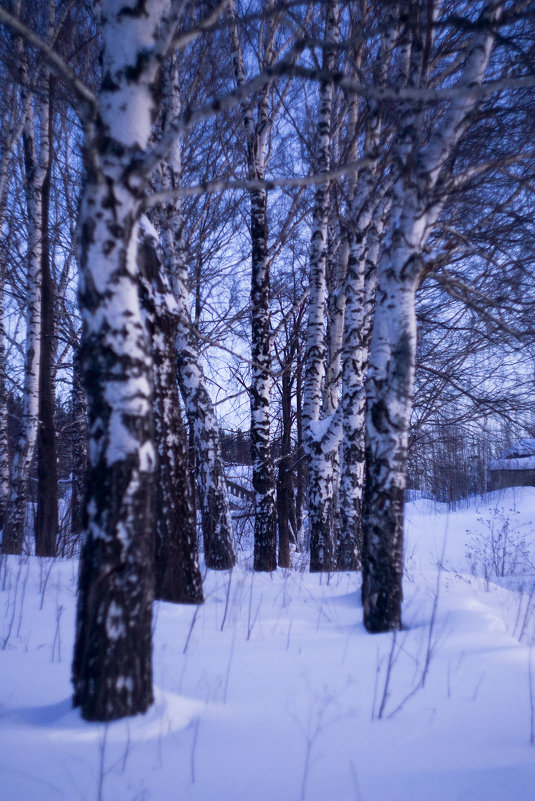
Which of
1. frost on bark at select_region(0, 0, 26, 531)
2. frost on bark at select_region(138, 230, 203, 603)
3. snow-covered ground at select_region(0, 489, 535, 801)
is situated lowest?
snow-covered ground at select_region(0, 489, 535, 801)

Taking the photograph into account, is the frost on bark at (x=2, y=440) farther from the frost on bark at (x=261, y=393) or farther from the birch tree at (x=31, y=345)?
the frost on bark at (x=261, y=393)

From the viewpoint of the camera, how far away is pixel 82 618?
2.02 meters

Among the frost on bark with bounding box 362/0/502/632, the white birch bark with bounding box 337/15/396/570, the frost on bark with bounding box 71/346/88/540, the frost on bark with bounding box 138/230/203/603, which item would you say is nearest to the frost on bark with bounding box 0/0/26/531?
the frost on bark with bounding box 71/346/88/540

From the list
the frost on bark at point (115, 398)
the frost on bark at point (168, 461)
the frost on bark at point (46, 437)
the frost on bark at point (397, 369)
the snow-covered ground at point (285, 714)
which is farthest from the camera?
the frost on bark at point (46, 437)

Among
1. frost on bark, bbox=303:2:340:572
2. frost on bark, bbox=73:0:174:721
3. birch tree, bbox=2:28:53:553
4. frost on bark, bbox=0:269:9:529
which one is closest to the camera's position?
frost on bark, bbox=73:0:174:721

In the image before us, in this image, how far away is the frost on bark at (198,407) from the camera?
6.07 m

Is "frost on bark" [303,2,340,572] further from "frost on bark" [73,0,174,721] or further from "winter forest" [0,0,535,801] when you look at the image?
"frost on bark" [73,0,174,721]

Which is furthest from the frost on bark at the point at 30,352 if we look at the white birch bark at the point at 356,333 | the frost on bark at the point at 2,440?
the white birch bark at the point at 356,333

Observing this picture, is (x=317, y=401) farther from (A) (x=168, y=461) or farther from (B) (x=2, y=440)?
(B) (x=2, y=440)

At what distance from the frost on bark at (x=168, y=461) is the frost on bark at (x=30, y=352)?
431 cm

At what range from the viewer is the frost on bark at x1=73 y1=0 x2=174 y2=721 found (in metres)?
1.97

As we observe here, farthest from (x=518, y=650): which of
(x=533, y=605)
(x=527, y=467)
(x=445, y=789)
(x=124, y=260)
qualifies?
(x=527, y=467)

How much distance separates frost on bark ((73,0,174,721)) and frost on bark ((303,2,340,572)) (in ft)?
17.3

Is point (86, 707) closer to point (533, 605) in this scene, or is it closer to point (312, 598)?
point (312, 598)
